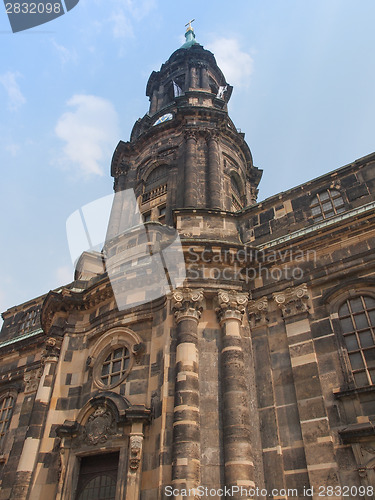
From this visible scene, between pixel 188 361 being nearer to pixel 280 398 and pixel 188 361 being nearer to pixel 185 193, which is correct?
pixel 280 398

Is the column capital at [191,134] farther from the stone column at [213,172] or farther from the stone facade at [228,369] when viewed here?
the stone facade at [228,369]

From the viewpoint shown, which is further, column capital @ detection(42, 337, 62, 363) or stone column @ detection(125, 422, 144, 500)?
column capital @ detection(42, 337, 62, 363)

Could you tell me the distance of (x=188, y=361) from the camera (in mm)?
12242

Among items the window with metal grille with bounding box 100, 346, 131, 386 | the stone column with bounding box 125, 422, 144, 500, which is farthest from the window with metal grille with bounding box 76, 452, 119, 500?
the window with metal grille with bounding box 100, 346, 131, 386

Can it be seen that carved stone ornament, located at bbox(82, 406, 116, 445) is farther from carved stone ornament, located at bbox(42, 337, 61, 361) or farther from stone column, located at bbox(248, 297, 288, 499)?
stone column, located at bbox(248, 297, 288, 499)

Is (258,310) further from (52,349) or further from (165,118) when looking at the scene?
(165,118)

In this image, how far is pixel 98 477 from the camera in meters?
12.5

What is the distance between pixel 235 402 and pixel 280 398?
1452mm

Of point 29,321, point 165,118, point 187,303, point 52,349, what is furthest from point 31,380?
point 165,118

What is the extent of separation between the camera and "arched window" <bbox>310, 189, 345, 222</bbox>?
15.2m

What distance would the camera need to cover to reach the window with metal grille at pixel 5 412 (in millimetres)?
18714

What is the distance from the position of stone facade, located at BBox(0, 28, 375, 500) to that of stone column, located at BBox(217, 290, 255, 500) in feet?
0.12

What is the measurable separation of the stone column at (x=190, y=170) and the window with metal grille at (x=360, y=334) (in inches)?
362

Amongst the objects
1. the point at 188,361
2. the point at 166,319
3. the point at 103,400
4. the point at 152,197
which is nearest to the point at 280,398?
the point at 188,361
